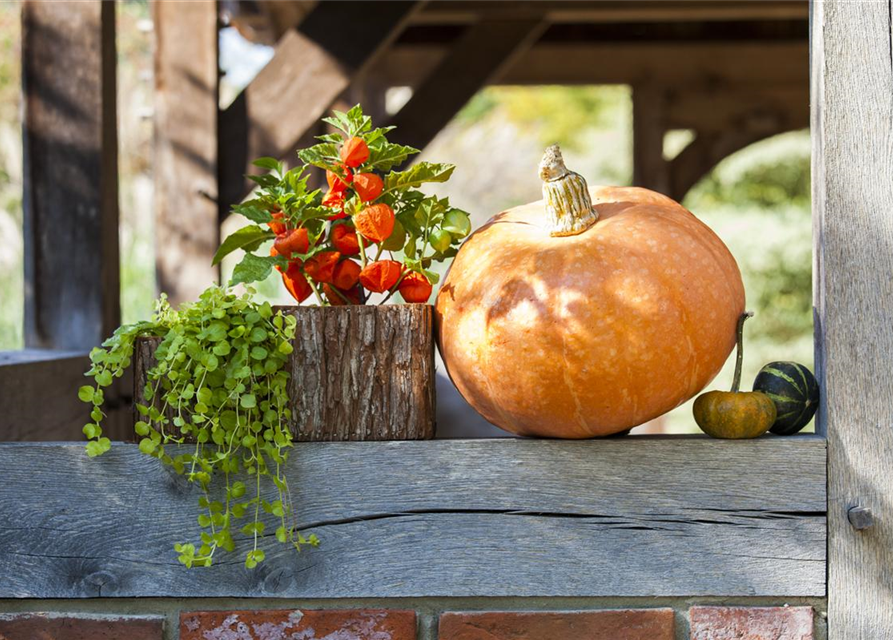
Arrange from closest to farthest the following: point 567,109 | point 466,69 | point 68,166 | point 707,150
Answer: point 68,166, point 466,69, point 707,150, point 567,109

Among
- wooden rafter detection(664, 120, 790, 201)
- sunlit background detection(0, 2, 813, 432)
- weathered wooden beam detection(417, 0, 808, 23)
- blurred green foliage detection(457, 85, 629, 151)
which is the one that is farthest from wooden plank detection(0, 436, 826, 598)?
blurred green foliage detection(457, 85, 629, 151)

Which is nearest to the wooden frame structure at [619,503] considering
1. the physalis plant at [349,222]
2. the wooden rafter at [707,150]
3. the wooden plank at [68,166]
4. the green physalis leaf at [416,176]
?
the physalis plant at [349,222]

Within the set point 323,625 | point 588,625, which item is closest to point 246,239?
point 323,625

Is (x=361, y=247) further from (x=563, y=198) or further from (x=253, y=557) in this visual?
(x=253, y=557)

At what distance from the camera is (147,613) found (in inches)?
Result: 52.1

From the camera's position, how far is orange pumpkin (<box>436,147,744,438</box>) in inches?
48.1

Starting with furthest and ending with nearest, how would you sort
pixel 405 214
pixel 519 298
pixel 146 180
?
1. pixel 146 180
2. pixel 405 214
3. pixel 519 298

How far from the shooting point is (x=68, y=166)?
2043mm

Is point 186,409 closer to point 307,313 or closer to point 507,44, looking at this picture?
point 307,313

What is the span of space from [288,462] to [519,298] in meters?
0.38

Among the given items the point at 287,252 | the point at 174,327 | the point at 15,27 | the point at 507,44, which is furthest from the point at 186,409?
the point at 15,27

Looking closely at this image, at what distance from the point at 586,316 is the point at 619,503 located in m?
0.26

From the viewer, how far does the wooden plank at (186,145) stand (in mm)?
2416

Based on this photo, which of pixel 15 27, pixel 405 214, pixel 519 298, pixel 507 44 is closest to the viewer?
pixel 519 298
